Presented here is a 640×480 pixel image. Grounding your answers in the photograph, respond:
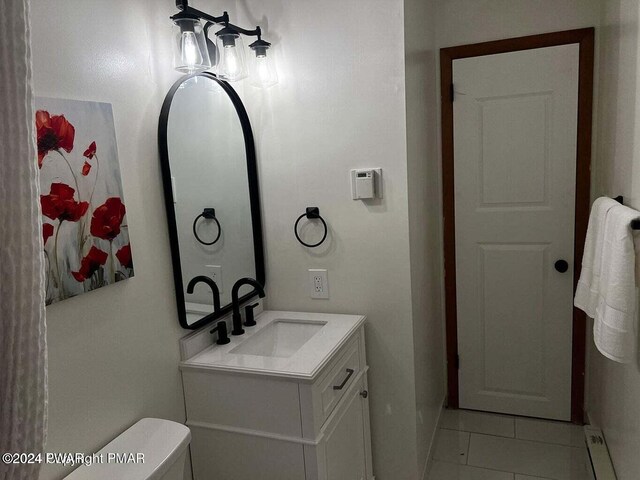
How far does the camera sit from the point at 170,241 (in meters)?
1.66

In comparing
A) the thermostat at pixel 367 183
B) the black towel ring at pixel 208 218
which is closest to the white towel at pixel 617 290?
the thermostat at pixel 367 183

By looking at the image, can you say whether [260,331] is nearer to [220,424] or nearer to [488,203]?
[220,424]

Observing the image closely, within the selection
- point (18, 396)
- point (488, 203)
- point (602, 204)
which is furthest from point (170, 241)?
point (488, 203)

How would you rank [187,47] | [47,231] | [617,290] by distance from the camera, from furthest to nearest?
[187,47] → [617,290] → [47,231]

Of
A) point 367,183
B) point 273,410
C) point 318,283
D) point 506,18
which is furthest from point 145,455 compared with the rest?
point 506,18

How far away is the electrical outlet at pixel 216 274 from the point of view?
188 cm

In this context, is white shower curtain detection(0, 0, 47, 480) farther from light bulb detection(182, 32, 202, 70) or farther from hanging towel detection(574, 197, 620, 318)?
hanging towel detection(574, 197, 620, 318)

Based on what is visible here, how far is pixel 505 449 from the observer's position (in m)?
2.53

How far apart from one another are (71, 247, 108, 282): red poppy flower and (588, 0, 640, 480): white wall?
5.56 feet

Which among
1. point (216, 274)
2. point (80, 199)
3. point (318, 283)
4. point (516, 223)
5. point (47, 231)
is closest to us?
point (47, 231)

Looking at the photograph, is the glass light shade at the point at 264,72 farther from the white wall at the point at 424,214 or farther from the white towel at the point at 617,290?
the white towel at the point at 617,290

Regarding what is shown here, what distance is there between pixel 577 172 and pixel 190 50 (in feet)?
6.69

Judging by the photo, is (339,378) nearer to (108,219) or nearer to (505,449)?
(108,219)

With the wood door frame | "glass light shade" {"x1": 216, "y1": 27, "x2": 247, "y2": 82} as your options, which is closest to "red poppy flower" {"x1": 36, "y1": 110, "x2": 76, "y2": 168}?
"glass light shade" {"x1": 216, "y1": 27, "x2": 247, "y2": 82}
